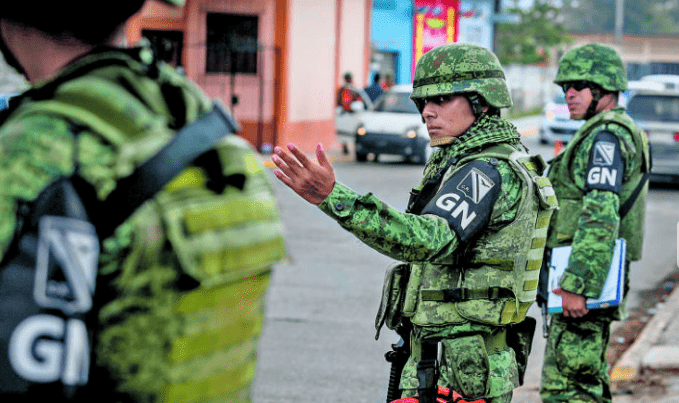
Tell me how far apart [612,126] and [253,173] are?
10.0 feet

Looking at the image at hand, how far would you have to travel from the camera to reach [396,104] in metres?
19.7

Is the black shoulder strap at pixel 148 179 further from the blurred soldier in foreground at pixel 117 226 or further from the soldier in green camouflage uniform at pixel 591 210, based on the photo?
the soldier in green camouflage uniform at pixel 591 210

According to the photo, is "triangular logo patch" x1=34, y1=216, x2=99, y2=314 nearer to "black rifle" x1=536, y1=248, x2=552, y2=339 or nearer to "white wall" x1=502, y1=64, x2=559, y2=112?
"black rifle" x1=536, y1=248, x2=552, y2=339

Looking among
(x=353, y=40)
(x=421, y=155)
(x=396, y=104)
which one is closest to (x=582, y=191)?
(x=421, y=155)

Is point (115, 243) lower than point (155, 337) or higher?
higher

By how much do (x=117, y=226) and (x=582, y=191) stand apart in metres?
3.20

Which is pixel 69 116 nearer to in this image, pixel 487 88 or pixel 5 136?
pixel 5 136

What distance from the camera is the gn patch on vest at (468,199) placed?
2795mm

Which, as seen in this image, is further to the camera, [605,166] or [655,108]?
[655,108]

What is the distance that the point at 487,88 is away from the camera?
3084 millimetres

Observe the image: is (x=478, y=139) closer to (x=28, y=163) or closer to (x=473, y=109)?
(x=473, y=109)

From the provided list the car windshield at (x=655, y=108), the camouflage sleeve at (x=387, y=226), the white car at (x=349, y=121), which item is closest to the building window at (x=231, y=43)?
the white car at (x=349, y=121)

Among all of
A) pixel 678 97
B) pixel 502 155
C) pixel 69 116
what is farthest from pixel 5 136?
pixel 678 97

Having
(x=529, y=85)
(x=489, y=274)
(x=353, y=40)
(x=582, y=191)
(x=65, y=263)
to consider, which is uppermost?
(x=353, y=40)
